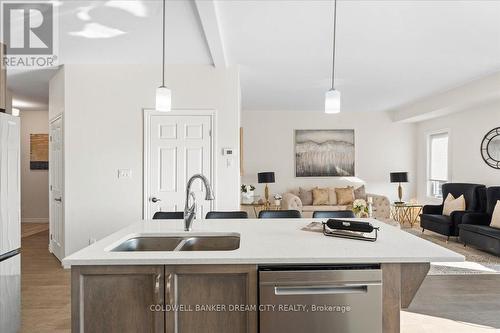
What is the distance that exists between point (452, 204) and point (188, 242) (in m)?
5.51

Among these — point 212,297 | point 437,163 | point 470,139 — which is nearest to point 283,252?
point 212,297

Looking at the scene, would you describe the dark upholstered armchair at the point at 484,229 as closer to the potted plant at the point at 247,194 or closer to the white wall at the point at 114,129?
the white wall at the point at 114,129

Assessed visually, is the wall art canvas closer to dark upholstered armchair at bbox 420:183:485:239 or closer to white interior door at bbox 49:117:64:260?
white interior door at bbox 49:117:64:260

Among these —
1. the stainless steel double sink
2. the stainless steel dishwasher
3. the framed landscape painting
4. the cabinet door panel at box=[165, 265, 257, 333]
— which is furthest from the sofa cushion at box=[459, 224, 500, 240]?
the cabinet door panel at box=[165, 265, 257, 333]

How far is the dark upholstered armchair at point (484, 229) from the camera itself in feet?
15.3

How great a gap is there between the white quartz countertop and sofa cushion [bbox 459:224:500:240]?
131 inches

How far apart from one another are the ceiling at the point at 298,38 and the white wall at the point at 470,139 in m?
1.14

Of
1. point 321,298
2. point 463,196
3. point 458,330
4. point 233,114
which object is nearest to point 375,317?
point 321,298

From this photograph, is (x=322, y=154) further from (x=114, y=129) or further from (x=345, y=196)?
(x=114, y=129)

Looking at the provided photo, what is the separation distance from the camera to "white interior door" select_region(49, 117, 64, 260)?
14.9ft

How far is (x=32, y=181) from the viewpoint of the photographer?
7.68 metres

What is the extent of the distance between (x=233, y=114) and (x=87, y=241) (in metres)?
2.49

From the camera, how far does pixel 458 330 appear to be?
2.68 meters

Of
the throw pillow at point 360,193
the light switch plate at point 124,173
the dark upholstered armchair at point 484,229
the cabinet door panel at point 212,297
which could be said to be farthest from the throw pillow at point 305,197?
the cabinet door panel at point 212,297
